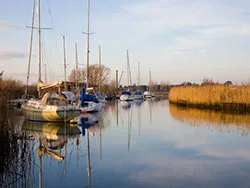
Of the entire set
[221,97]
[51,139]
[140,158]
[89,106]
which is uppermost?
[221,97]

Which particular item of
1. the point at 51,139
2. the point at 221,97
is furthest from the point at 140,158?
the point at 221,97

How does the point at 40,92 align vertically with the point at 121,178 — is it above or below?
above

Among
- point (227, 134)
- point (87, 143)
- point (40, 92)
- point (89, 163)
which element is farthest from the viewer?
point (40, 92)

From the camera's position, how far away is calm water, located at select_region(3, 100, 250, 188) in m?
6.77

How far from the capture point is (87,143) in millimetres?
11094

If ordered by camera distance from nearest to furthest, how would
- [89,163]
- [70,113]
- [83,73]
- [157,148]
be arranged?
1. [89,163]
2. [157,148]
3. [70,113]
4. [83,73]

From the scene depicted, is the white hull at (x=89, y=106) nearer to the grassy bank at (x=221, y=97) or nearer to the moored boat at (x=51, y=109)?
the moored boat at (x=51, y=109)

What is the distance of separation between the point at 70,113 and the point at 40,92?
4697 millimetres

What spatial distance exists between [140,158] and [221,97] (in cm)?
1773

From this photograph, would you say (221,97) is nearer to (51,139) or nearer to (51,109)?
(51,109)

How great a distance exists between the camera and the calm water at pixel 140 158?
22.2 feet

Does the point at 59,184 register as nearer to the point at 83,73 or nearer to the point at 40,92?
the point at 40,92

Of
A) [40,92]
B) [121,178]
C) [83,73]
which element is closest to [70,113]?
[40,92]

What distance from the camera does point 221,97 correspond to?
24.9 m
